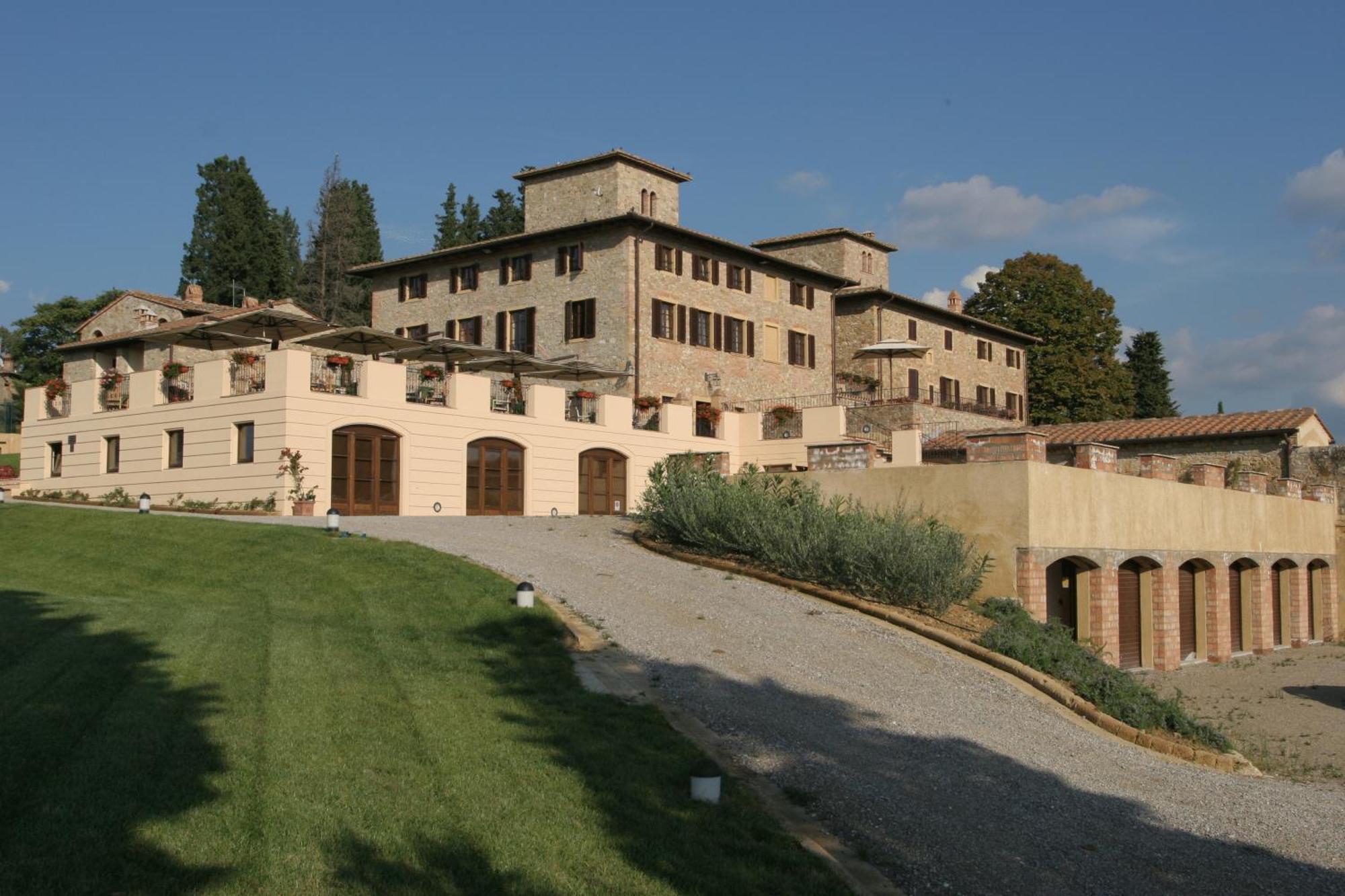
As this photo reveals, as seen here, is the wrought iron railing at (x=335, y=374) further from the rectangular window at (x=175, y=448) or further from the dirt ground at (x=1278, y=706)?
the dirt ground at (x=1278, y=706)

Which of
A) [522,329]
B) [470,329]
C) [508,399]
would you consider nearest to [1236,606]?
[508,399]

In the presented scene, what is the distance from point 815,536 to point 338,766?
10870mm

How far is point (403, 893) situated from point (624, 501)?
27251mm

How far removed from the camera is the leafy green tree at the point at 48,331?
64.1 meters

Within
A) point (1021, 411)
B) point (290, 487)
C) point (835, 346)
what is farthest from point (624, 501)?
point (1021, 411)

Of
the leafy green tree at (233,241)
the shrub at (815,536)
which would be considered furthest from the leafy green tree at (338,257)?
the shrub at (815,536)

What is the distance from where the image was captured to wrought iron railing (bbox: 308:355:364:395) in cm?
2697

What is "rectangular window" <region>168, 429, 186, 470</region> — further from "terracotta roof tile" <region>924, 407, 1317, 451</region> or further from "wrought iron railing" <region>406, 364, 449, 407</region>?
"terracotta roof tile" <region>924, 407, 1317, 451</region>

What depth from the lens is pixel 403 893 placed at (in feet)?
19.4

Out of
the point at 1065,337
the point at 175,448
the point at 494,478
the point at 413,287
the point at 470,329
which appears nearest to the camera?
the point at 175,448

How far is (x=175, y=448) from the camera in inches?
1123

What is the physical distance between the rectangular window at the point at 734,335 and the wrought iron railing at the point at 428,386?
15.0m

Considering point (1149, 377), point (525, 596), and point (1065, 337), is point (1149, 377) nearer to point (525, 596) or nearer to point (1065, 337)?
point (1065, 337)

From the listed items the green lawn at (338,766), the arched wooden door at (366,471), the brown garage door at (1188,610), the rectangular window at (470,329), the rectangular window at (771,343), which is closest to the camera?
the green lawn at (338,766)
